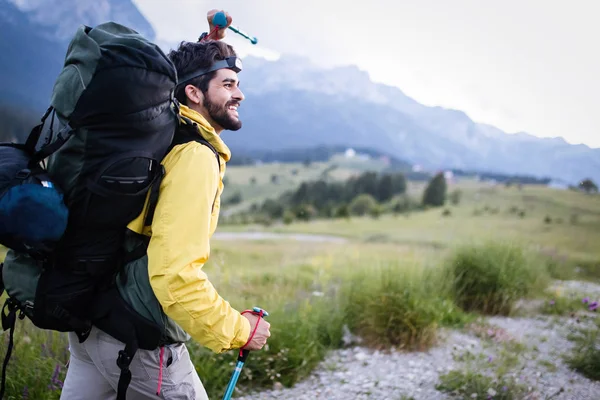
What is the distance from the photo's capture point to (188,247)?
67.6 inches

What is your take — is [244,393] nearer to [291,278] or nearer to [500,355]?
[500,355]

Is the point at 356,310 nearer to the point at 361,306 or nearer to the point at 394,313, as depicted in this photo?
the point at 361,306

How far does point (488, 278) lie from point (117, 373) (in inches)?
226

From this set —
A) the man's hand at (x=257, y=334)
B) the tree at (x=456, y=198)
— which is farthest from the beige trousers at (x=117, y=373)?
the tree at (x=456, y=198)

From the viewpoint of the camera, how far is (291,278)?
26.8ft

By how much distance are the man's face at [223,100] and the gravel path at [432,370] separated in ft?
9.37

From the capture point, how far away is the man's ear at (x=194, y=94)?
2316mm

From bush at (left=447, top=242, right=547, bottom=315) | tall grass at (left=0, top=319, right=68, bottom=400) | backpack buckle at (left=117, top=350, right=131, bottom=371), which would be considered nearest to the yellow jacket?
backpack buckle at (left=117, top=350, right=131, bottom=371)

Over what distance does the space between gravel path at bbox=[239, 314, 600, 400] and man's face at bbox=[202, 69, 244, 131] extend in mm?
2856

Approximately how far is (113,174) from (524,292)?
6757 mm

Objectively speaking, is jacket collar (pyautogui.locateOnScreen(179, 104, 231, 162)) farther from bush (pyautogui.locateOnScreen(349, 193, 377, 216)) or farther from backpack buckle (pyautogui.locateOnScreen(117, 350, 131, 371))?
bush (pyautogui.locateOnScreen(349, 193, 377, 216))

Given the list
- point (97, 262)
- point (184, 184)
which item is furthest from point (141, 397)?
point (184, 184)

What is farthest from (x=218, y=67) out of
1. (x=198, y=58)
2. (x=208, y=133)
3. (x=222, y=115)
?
(x=208, y=133)

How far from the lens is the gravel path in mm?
4125
